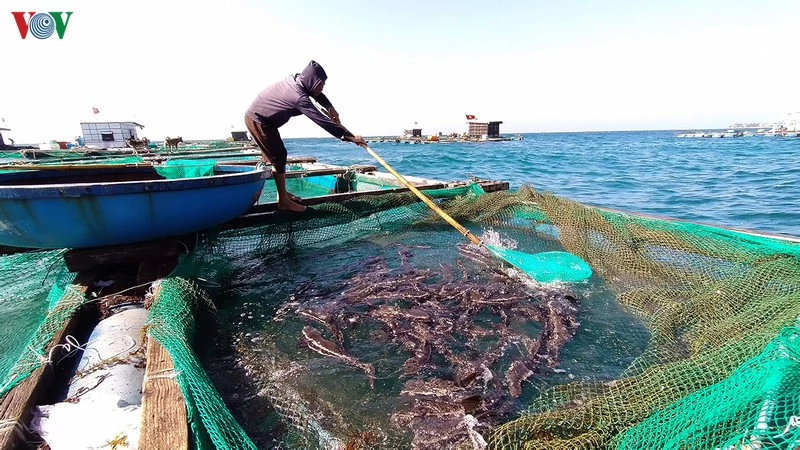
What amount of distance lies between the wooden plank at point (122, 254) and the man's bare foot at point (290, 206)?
5.28ft

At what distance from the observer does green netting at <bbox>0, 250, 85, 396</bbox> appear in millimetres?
2771

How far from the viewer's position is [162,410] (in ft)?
7.06

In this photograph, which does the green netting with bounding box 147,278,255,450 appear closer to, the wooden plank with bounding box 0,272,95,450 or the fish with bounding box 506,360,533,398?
the wooden plank with bounding box 0,272,95,450

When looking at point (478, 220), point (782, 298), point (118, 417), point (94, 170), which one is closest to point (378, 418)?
point (118, 417)

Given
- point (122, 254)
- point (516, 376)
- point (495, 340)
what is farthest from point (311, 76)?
point (516, 376)

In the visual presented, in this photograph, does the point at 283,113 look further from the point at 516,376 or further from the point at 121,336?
the point at 516,376

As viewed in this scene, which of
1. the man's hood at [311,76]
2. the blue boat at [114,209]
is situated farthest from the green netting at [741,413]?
the man's hood at [311,76]

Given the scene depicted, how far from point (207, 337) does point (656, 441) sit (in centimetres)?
387

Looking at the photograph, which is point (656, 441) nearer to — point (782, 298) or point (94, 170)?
point (782, 298)

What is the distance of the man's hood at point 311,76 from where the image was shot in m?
5.45

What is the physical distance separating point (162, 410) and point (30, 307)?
396 cm

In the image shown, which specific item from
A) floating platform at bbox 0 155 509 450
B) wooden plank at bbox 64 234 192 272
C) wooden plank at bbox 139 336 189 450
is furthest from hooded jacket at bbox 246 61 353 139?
wooden plank at bbox 139 336 189 450

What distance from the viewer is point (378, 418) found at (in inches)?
117

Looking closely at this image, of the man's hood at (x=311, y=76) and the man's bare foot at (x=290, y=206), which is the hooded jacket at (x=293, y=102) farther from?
the man's bare foot at (x=290, y=206)
